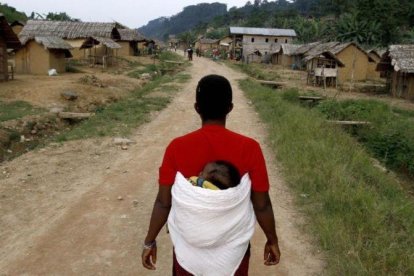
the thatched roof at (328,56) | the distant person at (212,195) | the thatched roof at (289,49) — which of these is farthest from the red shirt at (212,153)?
the thatched roof at (289,49)

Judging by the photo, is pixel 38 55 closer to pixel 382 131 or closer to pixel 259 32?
pixel 382 131

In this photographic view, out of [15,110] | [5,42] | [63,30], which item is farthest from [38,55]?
[63,30]

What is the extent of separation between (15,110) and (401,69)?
16604 mm

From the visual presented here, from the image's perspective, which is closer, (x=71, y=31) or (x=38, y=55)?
(x=38, y=55)

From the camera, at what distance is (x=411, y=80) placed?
20.1 metres

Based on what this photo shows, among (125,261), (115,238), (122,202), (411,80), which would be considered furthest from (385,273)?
(411,80)

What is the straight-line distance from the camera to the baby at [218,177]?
77.9 inches

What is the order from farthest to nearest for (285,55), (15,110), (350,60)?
(285,55), (350,60), (15,110)

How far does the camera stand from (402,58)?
19984 millimetres

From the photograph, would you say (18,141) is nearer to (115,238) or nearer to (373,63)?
(115,238)

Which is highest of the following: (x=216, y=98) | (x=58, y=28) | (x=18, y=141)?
(x=58, y=28)

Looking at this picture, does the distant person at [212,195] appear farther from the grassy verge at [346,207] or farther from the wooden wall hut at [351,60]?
the wooden wall hut at [351,60]

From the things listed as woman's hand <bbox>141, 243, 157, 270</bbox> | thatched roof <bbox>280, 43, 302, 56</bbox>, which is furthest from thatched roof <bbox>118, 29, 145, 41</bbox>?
woman's hand <bbox>141, 243, 157, 270</bbox>

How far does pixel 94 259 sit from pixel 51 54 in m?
18.4
